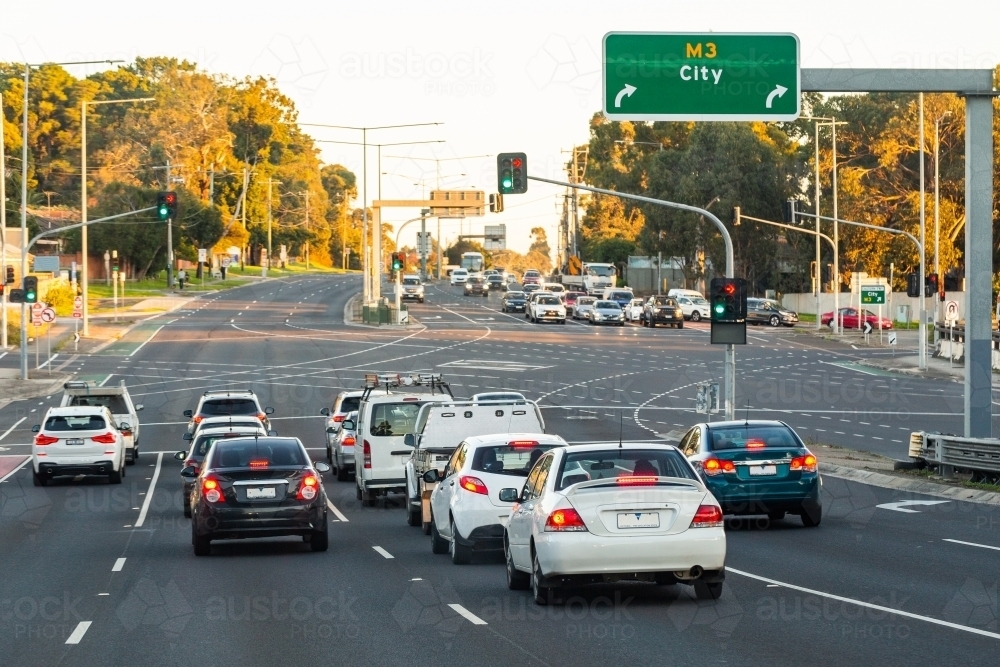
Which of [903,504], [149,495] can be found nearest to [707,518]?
[903,504]

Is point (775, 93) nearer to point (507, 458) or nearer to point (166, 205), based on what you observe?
point (507, 458)

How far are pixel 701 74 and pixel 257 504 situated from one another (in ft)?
33.8

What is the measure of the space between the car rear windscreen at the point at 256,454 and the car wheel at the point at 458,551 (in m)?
2.94

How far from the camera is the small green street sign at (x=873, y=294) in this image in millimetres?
68125

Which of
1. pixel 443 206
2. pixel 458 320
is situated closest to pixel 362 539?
pixel 443 206

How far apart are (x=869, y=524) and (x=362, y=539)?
7.05m

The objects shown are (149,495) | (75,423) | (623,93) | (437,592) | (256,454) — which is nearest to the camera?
(437,592)

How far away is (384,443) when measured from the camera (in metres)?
24.9

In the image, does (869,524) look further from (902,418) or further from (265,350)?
(265,350)

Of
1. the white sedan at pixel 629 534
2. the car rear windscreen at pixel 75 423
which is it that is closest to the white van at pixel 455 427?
the white sedan at pixel 629 534

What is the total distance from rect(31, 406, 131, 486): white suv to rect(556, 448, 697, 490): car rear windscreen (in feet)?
62.0

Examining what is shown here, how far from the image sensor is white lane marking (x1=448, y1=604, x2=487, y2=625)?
1227 cm

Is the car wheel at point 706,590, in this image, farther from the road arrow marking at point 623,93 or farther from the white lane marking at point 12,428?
the white lane marking at point 12,428

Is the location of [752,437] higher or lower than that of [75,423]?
higher
